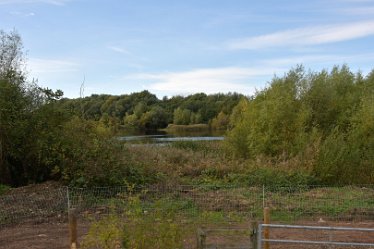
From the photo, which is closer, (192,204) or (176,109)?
(192,204)

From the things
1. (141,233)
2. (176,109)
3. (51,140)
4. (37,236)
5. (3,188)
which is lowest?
(37,236)

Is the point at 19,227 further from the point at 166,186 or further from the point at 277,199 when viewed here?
the point at 277,199

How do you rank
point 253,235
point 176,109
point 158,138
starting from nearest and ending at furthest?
1. point 253,235
2. point 158,138
3. point 176,109

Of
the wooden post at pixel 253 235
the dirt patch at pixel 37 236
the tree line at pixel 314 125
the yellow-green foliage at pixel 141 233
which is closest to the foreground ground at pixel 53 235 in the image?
the dirt patch at pixel 37 236

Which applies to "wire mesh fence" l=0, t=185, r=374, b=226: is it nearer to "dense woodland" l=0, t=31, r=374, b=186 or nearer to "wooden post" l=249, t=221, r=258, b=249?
"dense woodland" l=0, t=31, r=374, b=186

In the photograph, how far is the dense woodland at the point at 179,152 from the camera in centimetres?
1505

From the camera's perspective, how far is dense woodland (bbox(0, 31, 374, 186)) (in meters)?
15.0

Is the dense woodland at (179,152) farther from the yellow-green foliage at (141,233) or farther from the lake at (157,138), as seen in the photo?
the yellow-green foliage at (141,233)

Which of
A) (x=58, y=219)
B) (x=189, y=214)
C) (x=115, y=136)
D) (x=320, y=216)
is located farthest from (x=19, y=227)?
(x=320, y=216)

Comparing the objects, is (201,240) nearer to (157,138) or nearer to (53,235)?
(53,235)

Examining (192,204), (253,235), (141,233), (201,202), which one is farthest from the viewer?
(201,202)

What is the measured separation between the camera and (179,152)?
2366 centimetres

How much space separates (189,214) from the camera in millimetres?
11414

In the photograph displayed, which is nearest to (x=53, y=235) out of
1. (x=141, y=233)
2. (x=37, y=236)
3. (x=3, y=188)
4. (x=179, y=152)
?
(x=37, y=236)
